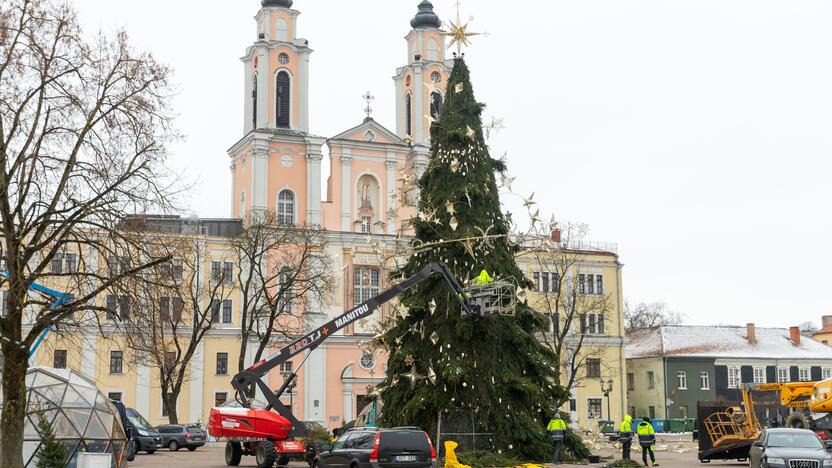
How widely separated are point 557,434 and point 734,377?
5307cm

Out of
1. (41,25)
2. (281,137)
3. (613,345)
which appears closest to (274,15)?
(281,137)

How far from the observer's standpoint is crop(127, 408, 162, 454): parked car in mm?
40531

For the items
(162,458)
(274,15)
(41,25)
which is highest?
(274,15)

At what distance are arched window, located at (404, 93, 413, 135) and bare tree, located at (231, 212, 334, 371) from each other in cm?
1286

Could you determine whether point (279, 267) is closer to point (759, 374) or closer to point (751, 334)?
point (759, 374)

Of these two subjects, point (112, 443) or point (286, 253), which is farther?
point (286, 253)

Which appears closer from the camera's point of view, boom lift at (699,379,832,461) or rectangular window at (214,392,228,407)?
boom lift at (699,379,832,461)

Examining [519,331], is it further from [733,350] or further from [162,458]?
[733,350]

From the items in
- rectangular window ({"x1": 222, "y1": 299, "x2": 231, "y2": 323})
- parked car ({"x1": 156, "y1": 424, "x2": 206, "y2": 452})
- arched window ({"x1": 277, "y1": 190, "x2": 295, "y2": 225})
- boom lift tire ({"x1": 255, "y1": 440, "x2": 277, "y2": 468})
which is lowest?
parked car ({"x1": 156, "y1": 424, "x2": 206, "y2": 452})

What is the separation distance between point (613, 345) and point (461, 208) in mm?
44381

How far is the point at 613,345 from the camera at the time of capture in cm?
7244

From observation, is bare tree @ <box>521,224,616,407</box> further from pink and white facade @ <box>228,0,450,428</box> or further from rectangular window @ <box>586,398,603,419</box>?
pink and white facade @ <box>228,0,450,428</box>

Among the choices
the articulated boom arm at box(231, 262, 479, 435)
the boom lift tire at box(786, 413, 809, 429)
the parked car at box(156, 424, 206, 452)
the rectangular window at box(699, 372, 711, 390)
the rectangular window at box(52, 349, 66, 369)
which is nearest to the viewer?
the articulated boom arm at box(231, 262, 479, 435)

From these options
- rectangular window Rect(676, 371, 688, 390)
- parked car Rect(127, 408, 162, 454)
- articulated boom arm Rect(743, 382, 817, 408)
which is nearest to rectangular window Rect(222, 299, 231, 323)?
parked car Rect(127, 408, 162, 454)
